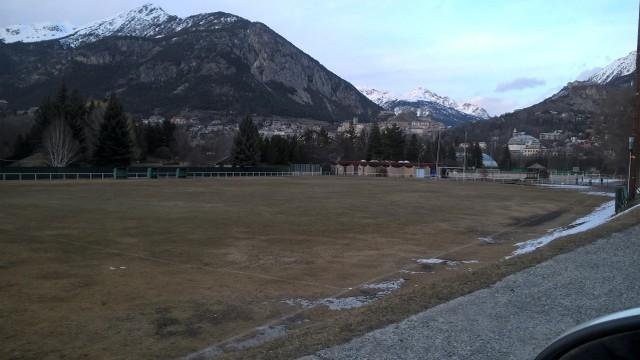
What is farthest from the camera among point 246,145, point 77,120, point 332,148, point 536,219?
point 332,148

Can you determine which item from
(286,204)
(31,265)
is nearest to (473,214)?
(286,204)

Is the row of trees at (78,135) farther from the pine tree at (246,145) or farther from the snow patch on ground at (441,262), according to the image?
the snow patch on ground at (441,262)

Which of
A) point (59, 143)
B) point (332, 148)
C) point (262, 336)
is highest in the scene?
point (332, 148)

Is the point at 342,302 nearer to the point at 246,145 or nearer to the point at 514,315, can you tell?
the point at 514,315

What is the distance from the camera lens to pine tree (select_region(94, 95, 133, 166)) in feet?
264

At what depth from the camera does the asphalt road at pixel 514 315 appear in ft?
20.3

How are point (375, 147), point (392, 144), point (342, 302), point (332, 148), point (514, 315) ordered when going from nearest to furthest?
point (514, 315), point (342, 302), point (392, 144), point (375, 147), point (332, 148)

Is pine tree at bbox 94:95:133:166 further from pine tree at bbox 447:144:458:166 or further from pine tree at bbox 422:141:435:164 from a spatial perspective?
pine tree at bbox 447:144:458:166

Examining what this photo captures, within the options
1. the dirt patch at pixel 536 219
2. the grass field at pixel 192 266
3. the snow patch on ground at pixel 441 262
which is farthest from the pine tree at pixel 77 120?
the snow patch on ground at pixel 441 262

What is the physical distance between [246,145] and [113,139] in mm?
33171

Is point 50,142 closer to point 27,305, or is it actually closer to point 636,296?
point 27,305

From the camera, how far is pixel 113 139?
265ft

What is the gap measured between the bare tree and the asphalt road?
270ft

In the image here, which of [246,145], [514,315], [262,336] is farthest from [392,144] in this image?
[514,315]
